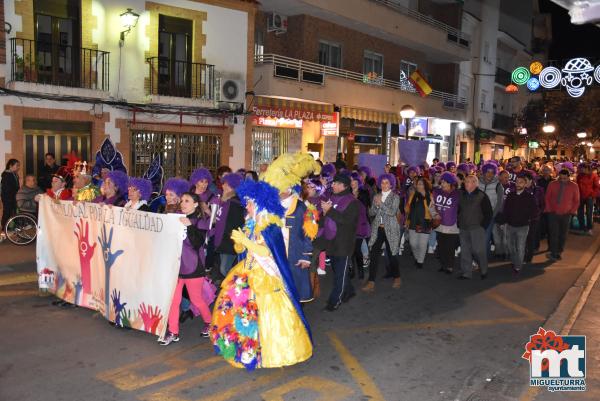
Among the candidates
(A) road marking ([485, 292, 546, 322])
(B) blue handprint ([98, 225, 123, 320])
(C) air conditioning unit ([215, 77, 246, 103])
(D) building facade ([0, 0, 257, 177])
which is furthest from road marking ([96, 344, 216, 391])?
(C) air conditioning unit ([215, 77, 246, 103])

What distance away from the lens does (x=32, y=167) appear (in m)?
13.6

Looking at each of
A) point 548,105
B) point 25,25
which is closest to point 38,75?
point 25,25

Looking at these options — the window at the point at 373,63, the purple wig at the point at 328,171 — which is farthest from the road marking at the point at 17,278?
the window at the point at 373,63

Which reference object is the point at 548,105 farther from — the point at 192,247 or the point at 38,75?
the point at 192,247

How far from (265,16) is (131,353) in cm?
1624

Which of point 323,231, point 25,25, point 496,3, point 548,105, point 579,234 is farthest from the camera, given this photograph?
point 548,105

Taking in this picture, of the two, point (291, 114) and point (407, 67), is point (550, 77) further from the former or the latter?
point (407, 67)

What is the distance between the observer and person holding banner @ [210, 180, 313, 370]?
5180 millimetres

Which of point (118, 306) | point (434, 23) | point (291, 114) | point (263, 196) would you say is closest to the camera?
point (263, 196)

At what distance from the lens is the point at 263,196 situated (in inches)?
215

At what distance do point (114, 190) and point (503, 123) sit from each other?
1459 inches

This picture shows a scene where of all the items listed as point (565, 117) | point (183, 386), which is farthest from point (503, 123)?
point (183, 386)

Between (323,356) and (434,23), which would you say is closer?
(323,356)

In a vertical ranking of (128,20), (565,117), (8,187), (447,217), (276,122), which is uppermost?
(128,20)
